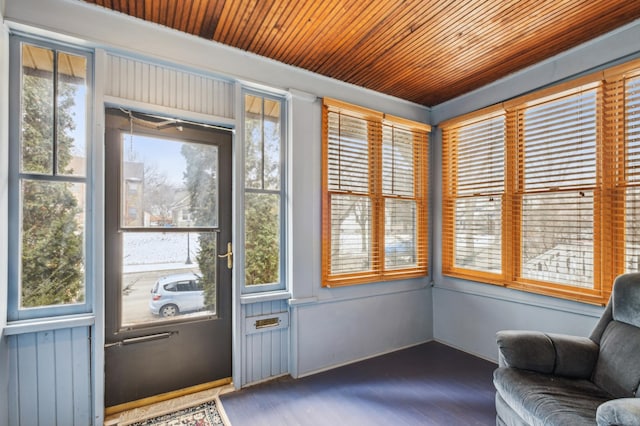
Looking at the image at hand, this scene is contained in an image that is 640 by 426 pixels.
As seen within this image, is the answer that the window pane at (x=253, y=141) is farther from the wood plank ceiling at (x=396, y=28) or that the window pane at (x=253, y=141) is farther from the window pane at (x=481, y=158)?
the window pane at (x=481, y=158)

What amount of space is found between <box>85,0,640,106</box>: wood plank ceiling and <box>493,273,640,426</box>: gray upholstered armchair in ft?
5.72

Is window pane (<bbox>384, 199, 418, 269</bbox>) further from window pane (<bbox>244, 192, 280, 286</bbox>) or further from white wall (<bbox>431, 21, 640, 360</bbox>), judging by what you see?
window pane (<bbox>244, 192, 280, 286</bbox>)

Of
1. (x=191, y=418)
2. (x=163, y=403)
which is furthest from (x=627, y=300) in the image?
(x=163, y=403)

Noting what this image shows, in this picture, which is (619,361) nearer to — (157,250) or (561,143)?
(561,143)

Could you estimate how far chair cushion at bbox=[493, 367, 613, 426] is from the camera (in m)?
1.48

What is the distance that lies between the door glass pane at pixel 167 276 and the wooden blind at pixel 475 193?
252cm

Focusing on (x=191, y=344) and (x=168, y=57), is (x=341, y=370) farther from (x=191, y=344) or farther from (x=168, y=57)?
(x=168, y=57)

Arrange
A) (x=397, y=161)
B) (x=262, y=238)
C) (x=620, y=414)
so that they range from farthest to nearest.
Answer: (x=397, y=161) → (x=262, y=238) → (x=620, y=414)

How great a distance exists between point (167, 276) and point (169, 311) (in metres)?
0.27

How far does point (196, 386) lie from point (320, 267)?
53.8 inches

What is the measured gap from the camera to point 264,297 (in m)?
2.63

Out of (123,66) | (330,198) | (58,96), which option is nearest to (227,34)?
(123,66)

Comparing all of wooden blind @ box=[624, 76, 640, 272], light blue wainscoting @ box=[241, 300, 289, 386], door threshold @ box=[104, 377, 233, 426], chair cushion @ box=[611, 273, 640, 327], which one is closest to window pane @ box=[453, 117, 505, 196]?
wooden blind @ box=[624, 76, 640, 272]

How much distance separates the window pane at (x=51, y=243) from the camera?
1.94 metres
